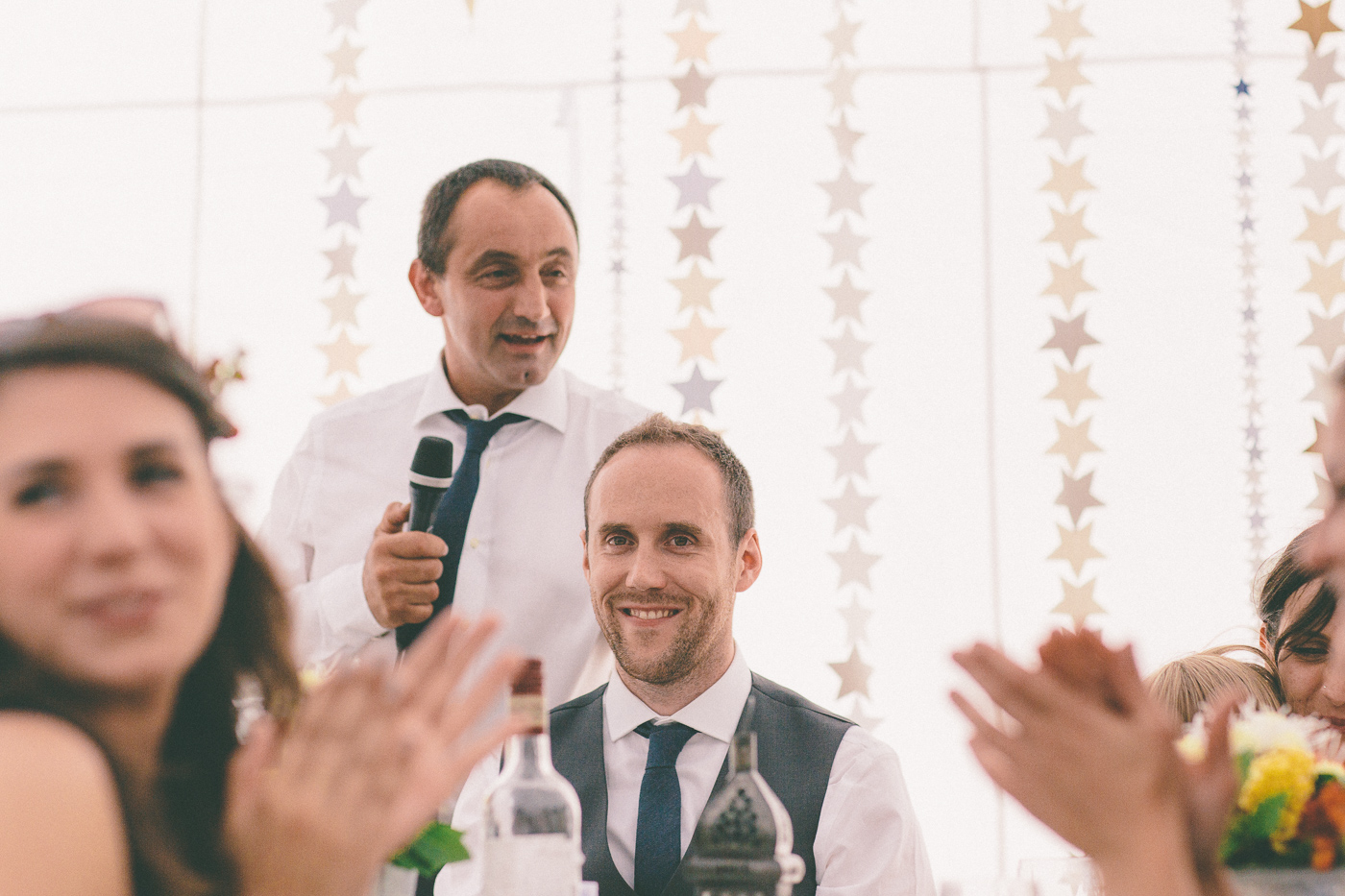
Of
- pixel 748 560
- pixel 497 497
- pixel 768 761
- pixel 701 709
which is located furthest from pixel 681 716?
pixel 497 497

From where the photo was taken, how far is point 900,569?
300cm

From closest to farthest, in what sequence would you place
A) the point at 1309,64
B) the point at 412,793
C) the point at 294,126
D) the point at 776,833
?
1. the point at 412,793
2. the point at 776,833
3. the point at 1309,64
4. the point at 294,126

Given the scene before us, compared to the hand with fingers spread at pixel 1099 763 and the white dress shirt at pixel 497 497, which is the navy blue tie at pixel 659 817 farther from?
the hand with fingers spread at pixel 1099 763

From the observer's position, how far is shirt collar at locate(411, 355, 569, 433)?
228 centimetres

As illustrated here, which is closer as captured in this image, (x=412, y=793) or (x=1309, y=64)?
(x=412, y=793)

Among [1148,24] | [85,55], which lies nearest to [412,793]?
[1148,24]

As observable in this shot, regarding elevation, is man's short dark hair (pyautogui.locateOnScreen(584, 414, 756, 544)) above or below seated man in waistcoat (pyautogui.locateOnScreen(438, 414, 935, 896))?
above

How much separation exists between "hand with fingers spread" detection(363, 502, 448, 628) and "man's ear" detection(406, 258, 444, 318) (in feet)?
2.44

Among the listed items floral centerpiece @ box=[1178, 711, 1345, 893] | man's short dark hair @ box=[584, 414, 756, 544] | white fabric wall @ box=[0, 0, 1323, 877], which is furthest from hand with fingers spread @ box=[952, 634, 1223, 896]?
white fabric wall @ box=[0, 0, 1323, 877]

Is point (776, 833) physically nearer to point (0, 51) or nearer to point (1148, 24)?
point (1148, 24)

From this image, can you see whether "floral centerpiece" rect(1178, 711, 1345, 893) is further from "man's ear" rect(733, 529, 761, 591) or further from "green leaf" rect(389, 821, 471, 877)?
"man's ear" rect(733, 529, 761, 591)

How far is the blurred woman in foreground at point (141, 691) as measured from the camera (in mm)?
675

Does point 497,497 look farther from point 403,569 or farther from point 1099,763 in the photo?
point 1099,763

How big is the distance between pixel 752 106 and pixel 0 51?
2.15 metres
